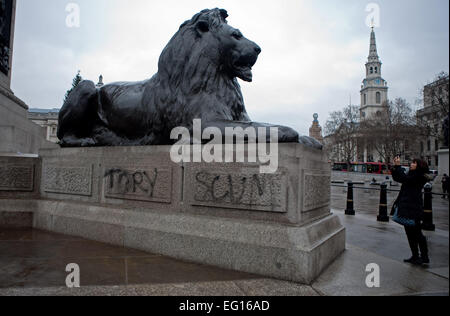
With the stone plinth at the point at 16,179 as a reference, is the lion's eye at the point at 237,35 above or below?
above

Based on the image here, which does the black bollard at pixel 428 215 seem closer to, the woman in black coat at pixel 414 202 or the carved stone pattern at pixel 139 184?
the woman in black coat at pixel 414 202

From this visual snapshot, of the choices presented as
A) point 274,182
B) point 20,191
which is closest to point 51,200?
point 20,191

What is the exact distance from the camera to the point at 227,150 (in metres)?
3.73

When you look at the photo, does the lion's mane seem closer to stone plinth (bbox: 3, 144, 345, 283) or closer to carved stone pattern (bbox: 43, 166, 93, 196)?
stone plinth (bbox: 3, 144, 345, 283)

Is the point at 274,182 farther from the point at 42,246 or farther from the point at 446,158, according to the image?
the point at 42,246

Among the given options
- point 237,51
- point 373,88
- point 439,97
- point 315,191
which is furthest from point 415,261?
point 373,88

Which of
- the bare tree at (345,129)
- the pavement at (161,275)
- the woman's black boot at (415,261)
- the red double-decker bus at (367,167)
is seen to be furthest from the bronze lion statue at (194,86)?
the bare tree at (345,129)

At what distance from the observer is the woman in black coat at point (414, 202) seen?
423cm

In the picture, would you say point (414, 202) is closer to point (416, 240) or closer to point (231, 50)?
point (416, 240)

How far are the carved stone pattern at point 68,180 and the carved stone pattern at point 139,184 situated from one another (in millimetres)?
429

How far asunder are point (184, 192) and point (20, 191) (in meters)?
3.57
